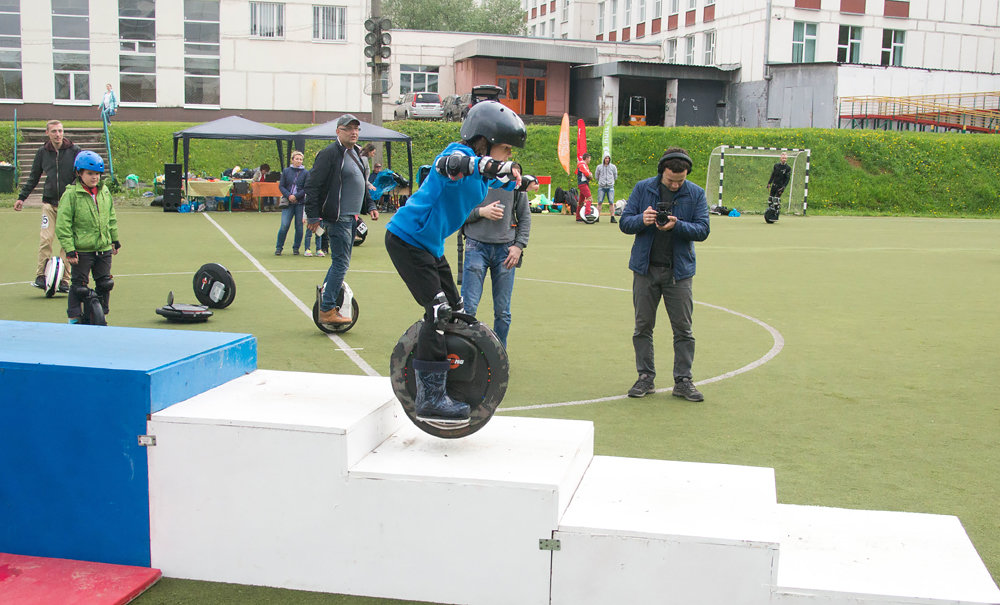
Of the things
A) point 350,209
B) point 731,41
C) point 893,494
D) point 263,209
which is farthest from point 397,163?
point 893,494

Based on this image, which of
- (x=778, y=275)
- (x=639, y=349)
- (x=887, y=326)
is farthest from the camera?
(x=778, y=275)

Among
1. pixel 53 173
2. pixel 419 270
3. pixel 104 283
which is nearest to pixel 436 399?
pixel 419 270

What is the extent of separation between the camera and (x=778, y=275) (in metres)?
15.7

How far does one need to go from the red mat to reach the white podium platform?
19cm

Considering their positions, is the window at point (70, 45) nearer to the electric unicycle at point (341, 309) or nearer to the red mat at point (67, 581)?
the electric unicycle at point (341, 309)

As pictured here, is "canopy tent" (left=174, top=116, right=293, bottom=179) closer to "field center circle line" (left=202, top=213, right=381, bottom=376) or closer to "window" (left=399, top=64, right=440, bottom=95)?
"field center circle line" (left=202, top=213, right=381, bottom=376)

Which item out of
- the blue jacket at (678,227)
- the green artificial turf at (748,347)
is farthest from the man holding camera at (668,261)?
the green artificial turf at (748,347)

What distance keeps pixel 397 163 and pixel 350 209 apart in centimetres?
2985

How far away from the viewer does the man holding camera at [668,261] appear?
7.38 meters

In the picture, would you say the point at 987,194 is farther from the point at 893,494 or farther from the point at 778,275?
the point at 893,494

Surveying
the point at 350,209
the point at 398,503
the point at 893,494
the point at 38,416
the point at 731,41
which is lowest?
the point at 893,494

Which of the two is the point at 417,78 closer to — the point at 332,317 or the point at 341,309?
the point at 341,309

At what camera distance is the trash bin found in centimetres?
3250

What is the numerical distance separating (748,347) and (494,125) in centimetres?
587
